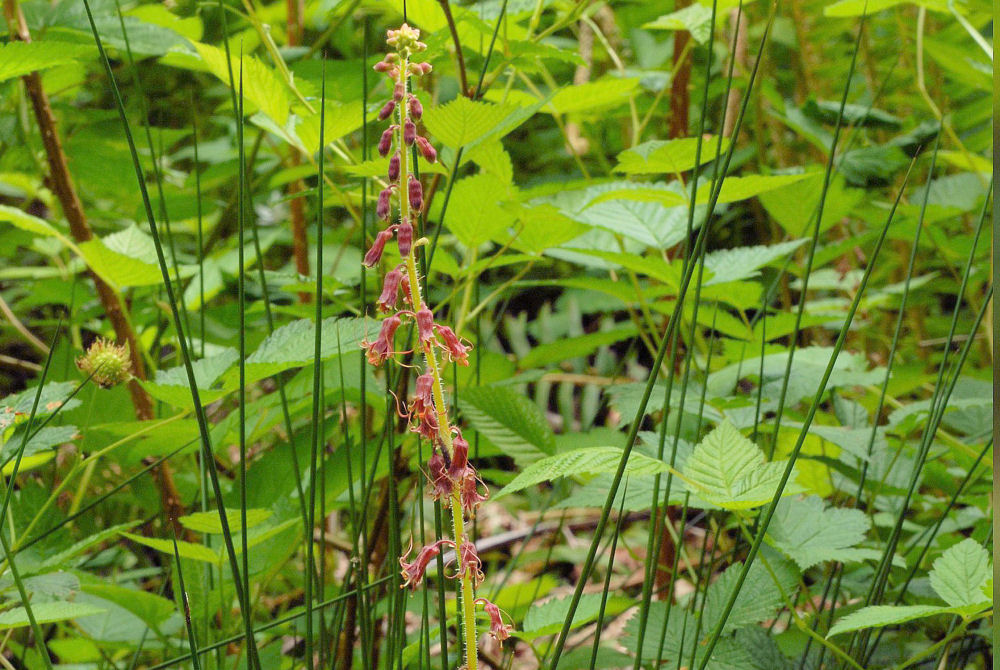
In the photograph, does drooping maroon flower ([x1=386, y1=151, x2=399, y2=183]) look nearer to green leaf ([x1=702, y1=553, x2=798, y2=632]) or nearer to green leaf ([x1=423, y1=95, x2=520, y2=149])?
green leaf ([x1=423, y1=95, x2=520, y2=149])

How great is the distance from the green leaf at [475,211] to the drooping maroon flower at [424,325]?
0.41 m

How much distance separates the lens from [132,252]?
35.8 inches

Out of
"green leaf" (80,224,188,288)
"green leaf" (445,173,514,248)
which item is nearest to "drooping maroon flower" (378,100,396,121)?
"green leaf" (445,173,514,248)

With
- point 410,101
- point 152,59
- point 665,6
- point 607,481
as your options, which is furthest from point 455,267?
point 152,59

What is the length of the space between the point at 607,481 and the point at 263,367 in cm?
26

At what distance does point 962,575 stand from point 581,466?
267mm


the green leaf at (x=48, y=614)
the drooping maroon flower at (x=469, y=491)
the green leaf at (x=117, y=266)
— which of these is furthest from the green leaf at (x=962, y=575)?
the green leaf at (x=117, y=266)

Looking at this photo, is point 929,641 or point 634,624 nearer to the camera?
point 634,624

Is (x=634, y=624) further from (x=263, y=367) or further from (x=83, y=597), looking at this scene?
(x=83, y=597)

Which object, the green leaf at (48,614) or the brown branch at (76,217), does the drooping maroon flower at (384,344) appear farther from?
the brown branch at (76,217)

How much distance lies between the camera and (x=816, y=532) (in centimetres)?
60

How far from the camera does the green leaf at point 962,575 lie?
0.50m

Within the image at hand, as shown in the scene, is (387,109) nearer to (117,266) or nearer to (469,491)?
(469,491)

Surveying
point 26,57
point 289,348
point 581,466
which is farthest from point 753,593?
point 26,57
